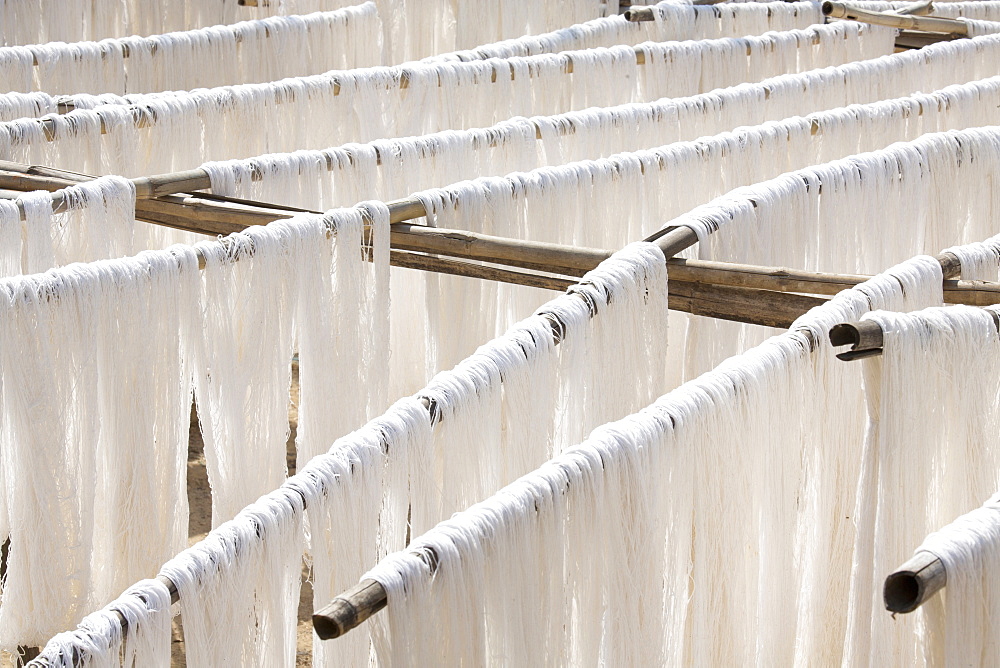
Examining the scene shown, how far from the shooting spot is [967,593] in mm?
1675

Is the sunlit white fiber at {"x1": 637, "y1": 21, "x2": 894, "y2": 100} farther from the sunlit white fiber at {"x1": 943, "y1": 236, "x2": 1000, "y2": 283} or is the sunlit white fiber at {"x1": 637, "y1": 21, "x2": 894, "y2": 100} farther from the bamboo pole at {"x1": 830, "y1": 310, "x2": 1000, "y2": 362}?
the bamboo pole at {"x1": 830, "y1": 310, "x2": 1000, "y2": 362}

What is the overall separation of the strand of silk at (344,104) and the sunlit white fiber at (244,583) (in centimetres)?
230

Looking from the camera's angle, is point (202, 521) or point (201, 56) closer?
point (201, 56)

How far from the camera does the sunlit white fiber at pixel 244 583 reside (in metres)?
1.94

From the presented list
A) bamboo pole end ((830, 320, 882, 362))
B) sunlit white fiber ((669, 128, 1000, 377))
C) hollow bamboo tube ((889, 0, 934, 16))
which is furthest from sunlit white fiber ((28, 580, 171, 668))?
hollow bamboo tube ((889, 0, 934, 16))

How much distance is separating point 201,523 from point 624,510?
13.8 ft

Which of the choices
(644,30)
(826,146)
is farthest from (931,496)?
(644,30)

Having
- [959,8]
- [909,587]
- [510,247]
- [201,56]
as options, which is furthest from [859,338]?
[959,8]

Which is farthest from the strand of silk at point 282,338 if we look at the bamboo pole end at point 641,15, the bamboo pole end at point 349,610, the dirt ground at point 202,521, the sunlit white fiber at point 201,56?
the bamboo pole end at point 641,15

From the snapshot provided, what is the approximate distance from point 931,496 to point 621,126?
2.34 m

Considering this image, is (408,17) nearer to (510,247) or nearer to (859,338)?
(510,247)

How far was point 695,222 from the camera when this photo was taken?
311cm

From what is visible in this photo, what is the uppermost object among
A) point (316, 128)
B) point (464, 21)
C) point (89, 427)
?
point (464, 21)

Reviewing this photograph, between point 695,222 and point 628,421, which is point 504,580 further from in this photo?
point 695,222
